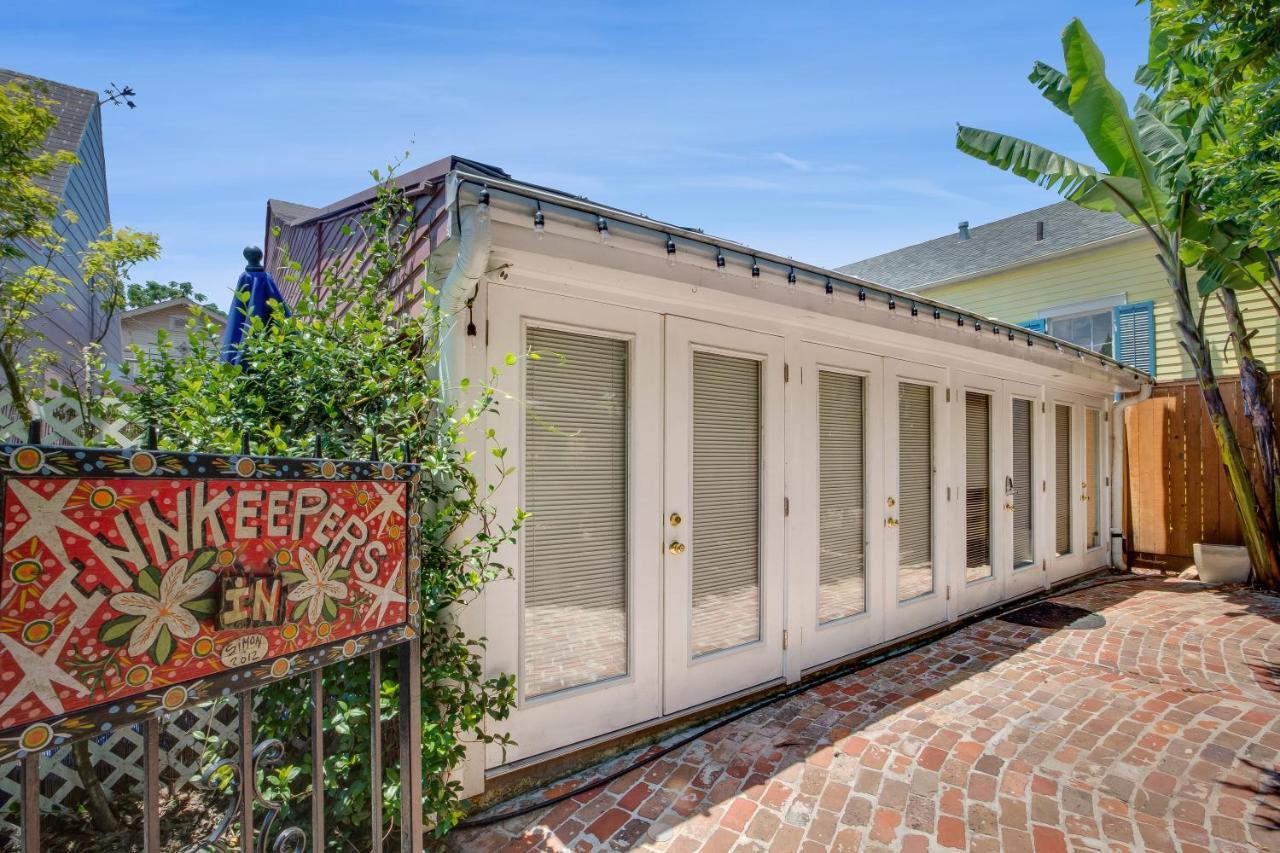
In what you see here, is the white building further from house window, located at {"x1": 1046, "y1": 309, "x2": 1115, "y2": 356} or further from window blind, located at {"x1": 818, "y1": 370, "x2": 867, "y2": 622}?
house window, located at {"x1": 1046, "y1": 309, "x2": 1115, "y2": 356}

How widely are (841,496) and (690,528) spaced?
5.45ft

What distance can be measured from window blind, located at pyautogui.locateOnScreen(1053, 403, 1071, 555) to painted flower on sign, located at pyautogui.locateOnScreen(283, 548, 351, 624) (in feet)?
26.7

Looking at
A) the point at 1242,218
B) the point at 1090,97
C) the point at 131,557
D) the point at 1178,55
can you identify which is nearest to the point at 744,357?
the point at 131,557

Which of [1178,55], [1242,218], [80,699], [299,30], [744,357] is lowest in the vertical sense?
[80,699]

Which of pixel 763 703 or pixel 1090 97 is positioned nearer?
pixel 763 703

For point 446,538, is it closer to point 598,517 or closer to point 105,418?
point 598,517

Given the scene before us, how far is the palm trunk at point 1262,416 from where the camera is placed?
6.96 m

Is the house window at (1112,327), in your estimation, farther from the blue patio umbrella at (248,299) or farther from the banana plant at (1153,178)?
the blue patio umbrella at (248,299)

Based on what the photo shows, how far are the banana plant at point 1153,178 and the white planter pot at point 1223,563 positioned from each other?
7.3 inches

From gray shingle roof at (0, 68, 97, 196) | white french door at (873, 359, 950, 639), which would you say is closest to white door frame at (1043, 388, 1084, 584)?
white french door at (873, 359, 950, 639)

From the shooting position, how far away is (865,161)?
25.7ft

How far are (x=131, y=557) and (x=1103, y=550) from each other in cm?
1037

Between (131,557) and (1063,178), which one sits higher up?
(1063,178)

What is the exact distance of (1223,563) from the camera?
23.6ft
